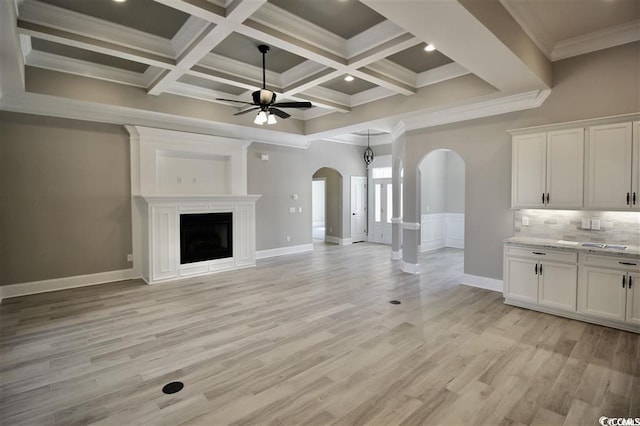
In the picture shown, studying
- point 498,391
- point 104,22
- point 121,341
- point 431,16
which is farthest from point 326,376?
point 104,22

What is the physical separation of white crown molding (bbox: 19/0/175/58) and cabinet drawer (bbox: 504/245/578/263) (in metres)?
5.15

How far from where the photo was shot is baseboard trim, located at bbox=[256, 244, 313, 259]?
7.98 meters

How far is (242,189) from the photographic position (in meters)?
7.38

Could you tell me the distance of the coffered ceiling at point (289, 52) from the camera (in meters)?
3.04

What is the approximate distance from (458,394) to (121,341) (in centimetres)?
334

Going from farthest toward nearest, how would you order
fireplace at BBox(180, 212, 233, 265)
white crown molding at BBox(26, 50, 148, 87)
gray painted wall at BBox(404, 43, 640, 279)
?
fireplace at BBox(180, 212, 233, 265) < white crown molding at BBox(26, 50, 148, 87) < gray painted wall at BBox(404, 43, 640, 279)

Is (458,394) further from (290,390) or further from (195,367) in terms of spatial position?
(195,367)

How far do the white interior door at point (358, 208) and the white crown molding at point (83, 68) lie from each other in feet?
20.9

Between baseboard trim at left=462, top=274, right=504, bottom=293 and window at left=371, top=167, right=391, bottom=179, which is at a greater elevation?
window at left=371, top=167, right=391, bottom=179

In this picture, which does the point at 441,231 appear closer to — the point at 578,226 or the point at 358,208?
the point at 358,208

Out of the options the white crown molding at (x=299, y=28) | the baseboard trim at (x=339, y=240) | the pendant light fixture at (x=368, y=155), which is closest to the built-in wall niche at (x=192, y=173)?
the white crown molding at (x=299, y=28)

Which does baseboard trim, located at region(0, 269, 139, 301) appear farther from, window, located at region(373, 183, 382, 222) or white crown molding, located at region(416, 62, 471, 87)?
window, located at region(373, 183, 382, 222)

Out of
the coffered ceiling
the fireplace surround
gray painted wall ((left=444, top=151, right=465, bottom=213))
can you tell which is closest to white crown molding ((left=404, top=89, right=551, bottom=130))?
the coffered ceiling

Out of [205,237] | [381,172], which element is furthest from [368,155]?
[205,237]
